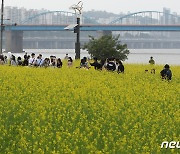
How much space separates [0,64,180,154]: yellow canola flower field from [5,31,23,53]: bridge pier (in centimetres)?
9035

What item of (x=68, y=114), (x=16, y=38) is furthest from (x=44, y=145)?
(x=16, y=38)

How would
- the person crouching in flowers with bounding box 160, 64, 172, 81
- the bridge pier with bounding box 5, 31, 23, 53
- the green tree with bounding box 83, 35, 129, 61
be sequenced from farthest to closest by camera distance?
the bridge pier with bounding box 5, 31, 23, 53, the green tree with bounding box 83, 35, 129, 61, the person crouching in flowers with bounding box 160, 64, 172, 81

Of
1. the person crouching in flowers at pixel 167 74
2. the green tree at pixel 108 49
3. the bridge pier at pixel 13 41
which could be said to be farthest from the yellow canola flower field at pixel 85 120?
the bridge pier at pixel 13 41

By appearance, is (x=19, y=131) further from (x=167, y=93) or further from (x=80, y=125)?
(x=167, y=93)

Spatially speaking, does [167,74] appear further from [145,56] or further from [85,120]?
[145,56]

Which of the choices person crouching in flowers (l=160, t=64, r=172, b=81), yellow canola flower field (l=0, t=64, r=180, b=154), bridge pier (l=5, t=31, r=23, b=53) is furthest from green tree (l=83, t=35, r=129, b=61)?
bridge pier (l=5, t=31, r=23, b=53)

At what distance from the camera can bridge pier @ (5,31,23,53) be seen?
357 feet

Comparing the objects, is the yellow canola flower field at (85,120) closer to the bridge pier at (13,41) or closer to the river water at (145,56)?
the river water at (145,56)

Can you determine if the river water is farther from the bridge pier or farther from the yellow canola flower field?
the yellow canola flower field

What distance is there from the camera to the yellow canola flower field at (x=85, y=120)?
28.8 ft

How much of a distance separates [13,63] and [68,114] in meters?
24.8

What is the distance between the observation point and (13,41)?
10994 centimetres

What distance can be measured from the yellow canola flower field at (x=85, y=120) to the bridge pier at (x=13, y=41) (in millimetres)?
90351

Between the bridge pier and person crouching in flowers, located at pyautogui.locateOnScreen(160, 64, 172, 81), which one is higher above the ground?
the bridge pier
